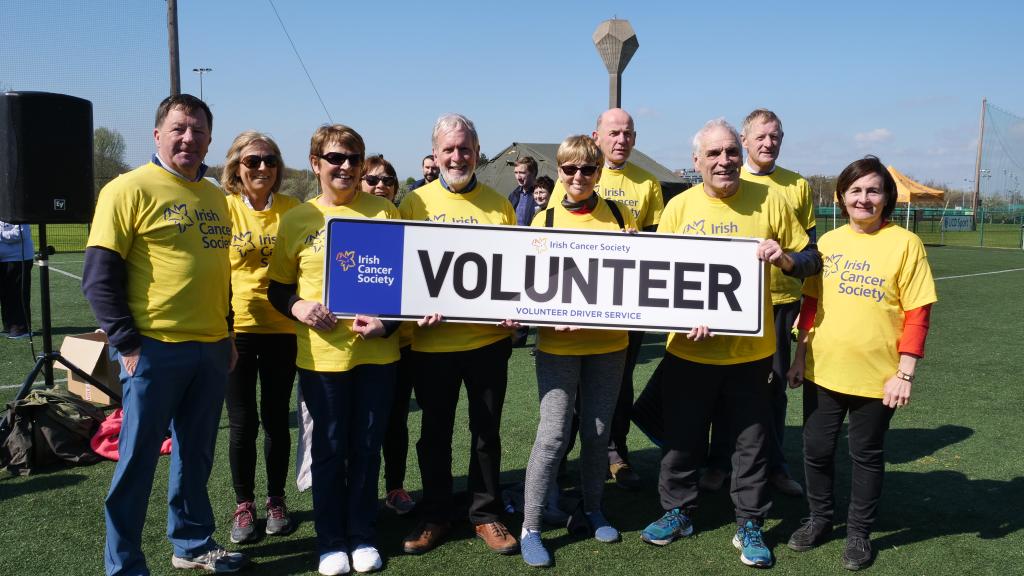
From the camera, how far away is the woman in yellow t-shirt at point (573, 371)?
3.48 metres

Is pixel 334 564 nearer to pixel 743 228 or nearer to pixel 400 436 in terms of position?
pixel 400 436

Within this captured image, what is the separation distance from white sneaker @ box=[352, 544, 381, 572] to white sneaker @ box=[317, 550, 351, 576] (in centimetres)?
5

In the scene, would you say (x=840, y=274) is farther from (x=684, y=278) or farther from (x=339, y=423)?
(x=339, y=423)

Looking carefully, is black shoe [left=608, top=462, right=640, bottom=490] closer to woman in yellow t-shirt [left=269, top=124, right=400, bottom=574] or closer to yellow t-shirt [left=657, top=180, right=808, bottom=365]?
yellow t-shirt [left=657, top=180, right=808, bottom=365]

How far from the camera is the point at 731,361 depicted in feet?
11.6

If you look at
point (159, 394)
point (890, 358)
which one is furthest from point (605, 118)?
point (159, 394)

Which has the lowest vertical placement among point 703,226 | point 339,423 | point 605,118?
point 339,423

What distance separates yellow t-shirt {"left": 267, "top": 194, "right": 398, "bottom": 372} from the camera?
11.0 ft

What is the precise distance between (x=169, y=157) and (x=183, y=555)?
185cm

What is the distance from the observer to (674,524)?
12.2 ft

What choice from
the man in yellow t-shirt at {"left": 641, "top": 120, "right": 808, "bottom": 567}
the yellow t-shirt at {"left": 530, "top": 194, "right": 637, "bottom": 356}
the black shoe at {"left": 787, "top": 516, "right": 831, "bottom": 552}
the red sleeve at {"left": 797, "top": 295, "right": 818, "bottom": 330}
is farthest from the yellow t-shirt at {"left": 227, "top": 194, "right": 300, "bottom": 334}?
the black shoe at {"left": 787, "top": 516, "right": 831, "bottom": 552}

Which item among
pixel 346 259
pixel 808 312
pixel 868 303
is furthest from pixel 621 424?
pixel 346 259

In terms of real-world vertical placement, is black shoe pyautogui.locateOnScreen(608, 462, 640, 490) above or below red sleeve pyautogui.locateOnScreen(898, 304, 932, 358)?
below

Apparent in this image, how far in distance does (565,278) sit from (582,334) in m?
0.29
